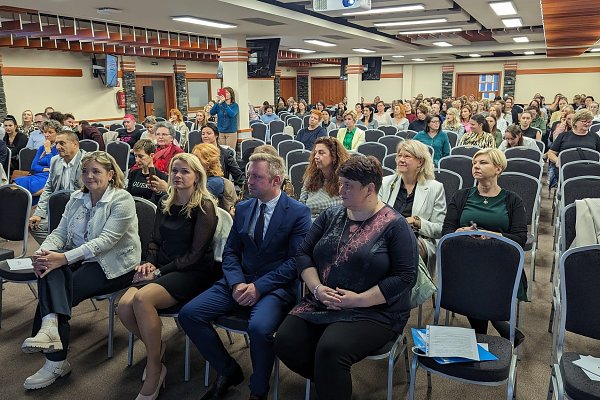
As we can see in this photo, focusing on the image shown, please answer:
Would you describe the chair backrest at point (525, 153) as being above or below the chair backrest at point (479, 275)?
above

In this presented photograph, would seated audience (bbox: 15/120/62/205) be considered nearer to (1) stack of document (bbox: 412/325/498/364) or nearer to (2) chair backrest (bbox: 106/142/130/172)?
(2) chair backrest (bbox: 106/142/130/172)

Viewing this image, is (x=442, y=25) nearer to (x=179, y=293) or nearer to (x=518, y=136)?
(x=518, y=136)

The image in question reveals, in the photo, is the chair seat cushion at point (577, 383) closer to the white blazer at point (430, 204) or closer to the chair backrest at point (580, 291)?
the chair backrest at point (580, 291)

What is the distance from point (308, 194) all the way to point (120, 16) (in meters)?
5.61

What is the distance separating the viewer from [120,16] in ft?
25.3

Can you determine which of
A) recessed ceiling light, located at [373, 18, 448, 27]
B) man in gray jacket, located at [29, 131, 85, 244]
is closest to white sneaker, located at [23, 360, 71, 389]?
man in gray jacket, located at [29, 131, 85, 244]

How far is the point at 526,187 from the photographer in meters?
4.23

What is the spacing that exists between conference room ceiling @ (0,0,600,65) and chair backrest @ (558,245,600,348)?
215 inches

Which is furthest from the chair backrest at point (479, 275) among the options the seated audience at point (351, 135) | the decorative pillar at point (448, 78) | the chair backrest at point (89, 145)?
the decorative pillar at point (448, 78)

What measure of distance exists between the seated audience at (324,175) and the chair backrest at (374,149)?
2.34 m

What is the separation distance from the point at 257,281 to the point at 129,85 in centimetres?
1338

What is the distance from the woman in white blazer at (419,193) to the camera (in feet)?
11.0

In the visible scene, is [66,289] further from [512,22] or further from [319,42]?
[319,42]

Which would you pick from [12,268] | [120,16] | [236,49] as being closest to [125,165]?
[120,16]
